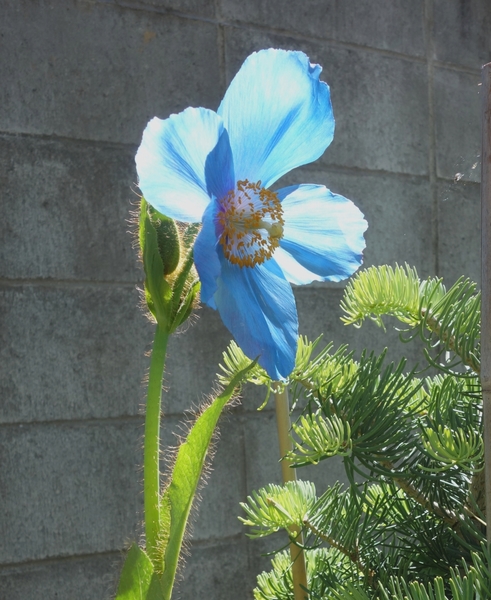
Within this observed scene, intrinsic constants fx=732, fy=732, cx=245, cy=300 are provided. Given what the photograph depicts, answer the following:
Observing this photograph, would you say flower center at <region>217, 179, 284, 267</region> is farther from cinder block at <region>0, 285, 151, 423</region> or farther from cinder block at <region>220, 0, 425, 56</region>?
cinder block at <region>220, 0, 425, 56</region>

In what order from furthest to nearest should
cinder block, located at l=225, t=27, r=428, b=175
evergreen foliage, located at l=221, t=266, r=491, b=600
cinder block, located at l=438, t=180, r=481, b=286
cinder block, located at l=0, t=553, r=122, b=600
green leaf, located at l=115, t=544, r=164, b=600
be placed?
cinder block, located at l=438, t=180, r=481, b=286 → cinder block, located at l=225, t=27, r=428, b=175 → cinder block, located at l=0, t=553, r=122, b=600 → evergreen foliage, located at l=221, t=266, r=491, b=600 → green leaf, located at l=115, t=544, r=164, b=600

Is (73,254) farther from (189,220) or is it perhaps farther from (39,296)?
(189,220)

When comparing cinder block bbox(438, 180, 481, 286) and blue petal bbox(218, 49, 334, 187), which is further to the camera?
cinder block bbox(438, 180, 481, 286)

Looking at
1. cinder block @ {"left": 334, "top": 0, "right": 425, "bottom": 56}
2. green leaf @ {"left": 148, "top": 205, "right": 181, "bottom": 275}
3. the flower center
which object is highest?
cinder block @ {"left": 334, "top": 0, "right": 425, "bottom": 56}

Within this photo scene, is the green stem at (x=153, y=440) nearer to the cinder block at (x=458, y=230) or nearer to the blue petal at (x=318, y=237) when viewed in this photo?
the blue petal at (x=318, y=237)

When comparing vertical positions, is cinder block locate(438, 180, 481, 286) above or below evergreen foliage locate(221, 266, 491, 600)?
above

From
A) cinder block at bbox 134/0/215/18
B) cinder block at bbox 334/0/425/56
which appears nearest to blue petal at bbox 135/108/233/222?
cinder block at bbox 134/0/215/18
